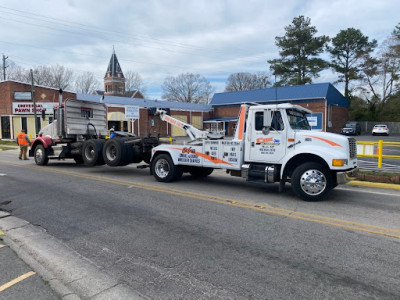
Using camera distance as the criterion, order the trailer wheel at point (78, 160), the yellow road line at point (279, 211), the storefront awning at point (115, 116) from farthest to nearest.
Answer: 1. the storefront awning at point (115, 116)
2. the trailer wheel at point (78, 160)
3. the yellow road line at point (279, 211)

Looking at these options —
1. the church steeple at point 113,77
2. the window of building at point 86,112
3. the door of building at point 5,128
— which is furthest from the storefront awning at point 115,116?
the church steeple at point 113,77

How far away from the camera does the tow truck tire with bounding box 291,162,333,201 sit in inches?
280

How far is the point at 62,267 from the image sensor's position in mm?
3941

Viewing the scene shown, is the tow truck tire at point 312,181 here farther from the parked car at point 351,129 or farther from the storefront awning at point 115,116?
the parked car at point 351,129

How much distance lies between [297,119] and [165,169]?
172 inches

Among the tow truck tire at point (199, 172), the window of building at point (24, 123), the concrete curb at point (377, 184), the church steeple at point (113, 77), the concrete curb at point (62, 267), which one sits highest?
the church steeple at point (113, 77)

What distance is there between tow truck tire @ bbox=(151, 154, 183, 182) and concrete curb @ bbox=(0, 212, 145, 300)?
182 inches

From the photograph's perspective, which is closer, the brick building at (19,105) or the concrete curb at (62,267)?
the concrete curb at (62,267)

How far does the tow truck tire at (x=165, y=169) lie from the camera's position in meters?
9.61

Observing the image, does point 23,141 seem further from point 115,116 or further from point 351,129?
point 351,129

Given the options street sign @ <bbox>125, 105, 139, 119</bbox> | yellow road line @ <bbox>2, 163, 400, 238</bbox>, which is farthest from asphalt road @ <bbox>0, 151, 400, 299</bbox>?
street sign @ <bbox>125, 105, 139, 119</bbox>

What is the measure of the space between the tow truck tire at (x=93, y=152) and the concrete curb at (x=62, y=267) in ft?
19.9

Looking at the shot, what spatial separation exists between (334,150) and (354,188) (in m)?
2.63

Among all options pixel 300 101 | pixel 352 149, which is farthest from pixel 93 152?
pixel 300 101
